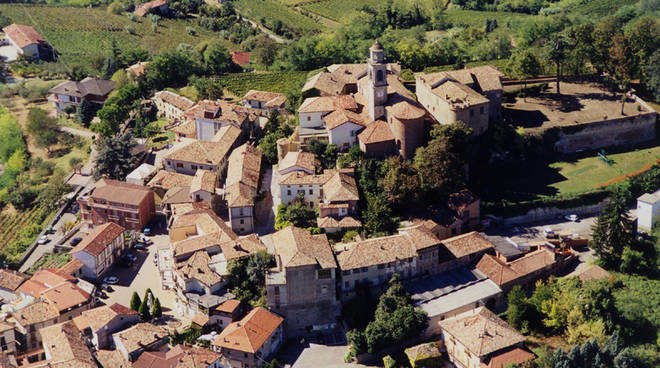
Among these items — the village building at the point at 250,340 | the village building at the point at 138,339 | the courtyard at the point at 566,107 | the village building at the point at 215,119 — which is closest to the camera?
the village building at the point at 250,340

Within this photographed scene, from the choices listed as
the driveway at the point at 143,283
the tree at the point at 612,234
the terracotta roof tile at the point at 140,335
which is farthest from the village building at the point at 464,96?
the terracotta roof tile at the point at 140,335

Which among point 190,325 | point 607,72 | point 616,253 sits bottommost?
point 190,325

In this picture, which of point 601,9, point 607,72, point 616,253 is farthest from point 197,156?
point 601,9

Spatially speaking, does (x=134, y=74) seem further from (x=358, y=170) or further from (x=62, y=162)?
(x=358, y=170)

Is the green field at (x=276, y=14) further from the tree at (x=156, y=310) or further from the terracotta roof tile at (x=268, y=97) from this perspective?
the tree at (x=156, y=310)

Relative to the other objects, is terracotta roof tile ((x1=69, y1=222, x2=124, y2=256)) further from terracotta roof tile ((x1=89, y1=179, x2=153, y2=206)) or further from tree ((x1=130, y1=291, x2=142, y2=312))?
tree ((x1=130, y1=291, x2=142, y2=312))

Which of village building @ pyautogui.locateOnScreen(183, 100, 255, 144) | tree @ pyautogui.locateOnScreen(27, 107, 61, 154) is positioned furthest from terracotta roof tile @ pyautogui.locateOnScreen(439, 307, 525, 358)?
tree @ pyautogui.locateOnScreen(27, 107, 61, 154)

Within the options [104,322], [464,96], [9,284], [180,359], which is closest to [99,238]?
[9,284]
